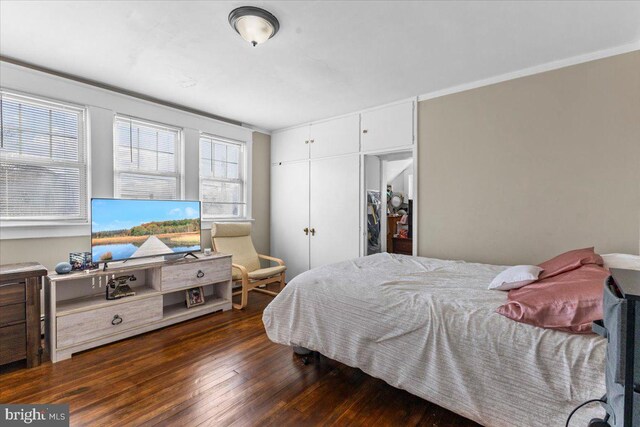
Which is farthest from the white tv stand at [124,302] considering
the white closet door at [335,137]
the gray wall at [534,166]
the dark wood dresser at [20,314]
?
the gray wall at [534,166]

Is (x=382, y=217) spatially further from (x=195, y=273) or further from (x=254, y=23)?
(x=254, y=23)

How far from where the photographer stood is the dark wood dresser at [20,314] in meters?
2.16

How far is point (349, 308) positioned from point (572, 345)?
1.15m

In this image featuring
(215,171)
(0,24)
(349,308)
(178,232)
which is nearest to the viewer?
(349,308)

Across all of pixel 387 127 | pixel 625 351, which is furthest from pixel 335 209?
pixel 625 351

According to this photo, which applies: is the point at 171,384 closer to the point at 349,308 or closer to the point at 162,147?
the point at 349,308

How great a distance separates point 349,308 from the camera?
1993 millimetres

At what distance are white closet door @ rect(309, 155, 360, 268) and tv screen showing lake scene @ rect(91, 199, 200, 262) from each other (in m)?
1.68

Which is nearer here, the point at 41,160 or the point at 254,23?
the point at 254,23

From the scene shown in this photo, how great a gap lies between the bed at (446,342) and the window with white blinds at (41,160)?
241 centimetres

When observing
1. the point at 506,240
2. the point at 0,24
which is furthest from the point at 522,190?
the point at 0,24

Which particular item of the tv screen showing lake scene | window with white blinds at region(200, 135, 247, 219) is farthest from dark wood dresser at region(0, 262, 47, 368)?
window with white blinds at region(200, 135, 247, 219)

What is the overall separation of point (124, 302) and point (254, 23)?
262 centimetres

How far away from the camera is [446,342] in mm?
1612
